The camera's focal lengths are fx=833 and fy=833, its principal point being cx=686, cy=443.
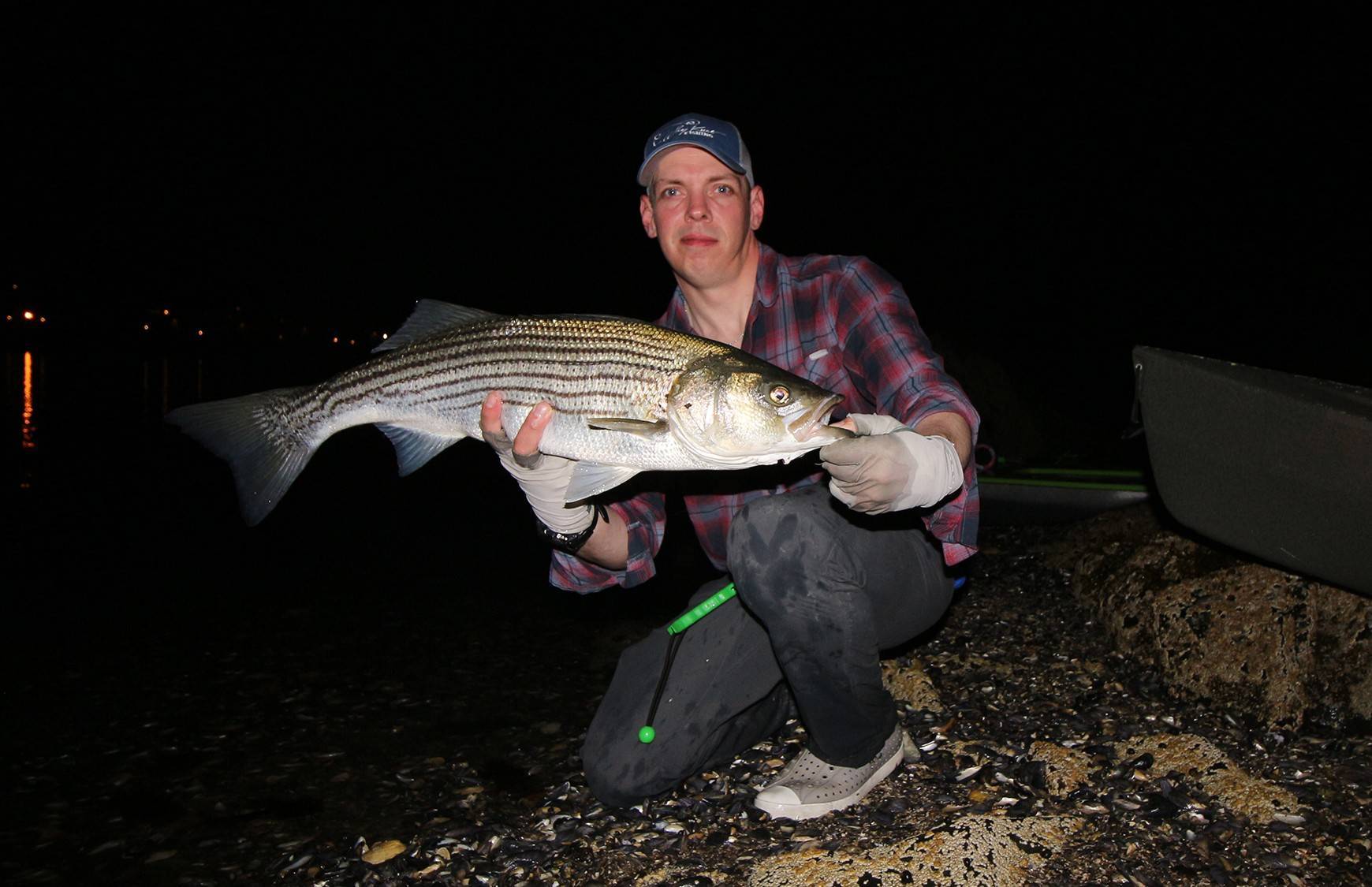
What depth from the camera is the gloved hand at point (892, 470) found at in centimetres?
245

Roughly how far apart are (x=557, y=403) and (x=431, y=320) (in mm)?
850

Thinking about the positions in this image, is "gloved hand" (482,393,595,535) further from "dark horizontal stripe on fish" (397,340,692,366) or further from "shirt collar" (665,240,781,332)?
"shirt collar" (665,240,781,332)

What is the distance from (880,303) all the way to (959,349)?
8946mm

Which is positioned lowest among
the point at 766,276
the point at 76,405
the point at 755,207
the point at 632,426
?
the point at 76,405

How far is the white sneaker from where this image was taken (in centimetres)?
287

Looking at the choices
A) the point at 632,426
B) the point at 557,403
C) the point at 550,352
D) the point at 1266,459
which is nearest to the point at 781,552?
the point at 632,426

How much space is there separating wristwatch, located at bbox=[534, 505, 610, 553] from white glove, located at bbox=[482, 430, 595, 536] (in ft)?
0.21

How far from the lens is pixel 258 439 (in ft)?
11.8

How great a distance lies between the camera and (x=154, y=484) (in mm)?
10859

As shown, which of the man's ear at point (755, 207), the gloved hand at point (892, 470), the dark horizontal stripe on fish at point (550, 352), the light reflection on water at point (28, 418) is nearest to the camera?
the gloved hand at point (892, 470)

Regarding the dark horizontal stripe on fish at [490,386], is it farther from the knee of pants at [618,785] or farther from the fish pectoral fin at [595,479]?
the knee of pants at [618,785]

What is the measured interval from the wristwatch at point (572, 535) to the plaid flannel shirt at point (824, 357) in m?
0.08

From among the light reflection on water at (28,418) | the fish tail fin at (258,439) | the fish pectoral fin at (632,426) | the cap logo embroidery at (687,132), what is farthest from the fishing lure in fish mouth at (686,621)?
the light reflection on water at (28,418)

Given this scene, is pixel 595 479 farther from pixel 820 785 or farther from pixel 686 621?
pixel 820 785
